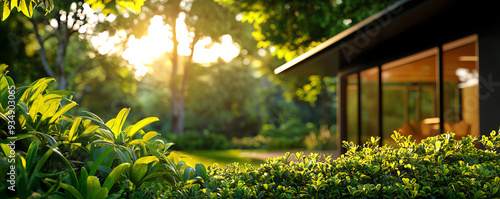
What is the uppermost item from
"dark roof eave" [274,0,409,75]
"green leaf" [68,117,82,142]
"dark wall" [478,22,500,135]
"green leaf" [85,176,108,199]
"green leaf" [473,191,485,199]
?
"dark roof eave" [274,0,409,75]

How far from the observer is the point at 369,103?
34.7ft

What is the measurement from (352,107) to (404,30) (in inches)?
187

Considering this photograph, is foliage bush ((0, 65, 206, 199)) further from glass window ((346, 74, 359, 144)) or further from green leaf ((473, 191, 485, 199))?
glass window ((346, 74, 359, 144))

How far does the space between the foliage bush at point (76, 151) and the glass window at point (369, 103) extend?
7.56 meters

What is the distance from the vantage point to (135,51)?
70.4 ft

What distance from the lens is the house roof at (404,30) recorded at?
548 centimetres

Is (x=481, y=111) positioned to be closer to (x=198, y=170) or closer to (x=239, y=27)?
(x=198, y=170)

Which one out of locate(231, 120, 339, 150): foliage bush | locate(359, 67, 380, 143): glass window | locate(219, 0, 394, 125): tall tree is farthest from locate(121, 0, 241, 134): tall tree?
locate(359, 67, 380, 143): glass window

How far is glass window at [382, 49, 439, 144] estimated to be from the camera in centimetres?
859

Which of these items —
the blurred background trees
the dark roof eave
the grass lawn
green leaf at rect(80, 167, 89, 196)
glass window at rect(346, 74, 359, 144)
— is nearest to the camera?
green leaf at rect(80, 167, 89, 196)

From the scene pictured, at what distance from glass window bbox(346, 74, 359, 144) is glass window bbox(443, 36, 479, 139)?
8.99 ft

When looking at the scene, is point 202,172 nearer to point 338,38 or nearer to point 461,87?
point 338,38

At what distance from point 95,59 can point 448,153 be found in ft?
63.5

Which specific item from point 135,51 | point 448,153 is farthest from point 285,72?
point 135,51
